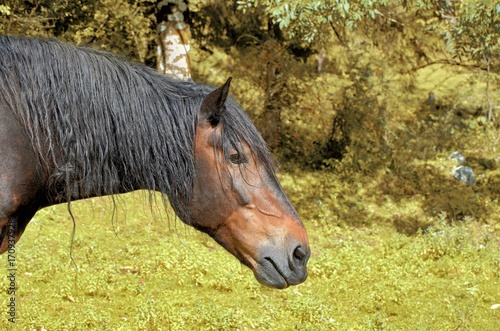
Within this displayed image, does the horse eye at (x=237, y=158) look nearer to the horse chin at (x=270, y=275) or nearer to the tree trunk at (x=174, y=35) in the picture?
the horse chin at (x=270, y=275)

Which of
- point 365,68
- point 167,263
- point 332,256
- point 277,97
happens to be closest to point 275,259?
point 167,263

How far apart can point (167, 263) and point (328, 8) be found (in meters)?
3.11

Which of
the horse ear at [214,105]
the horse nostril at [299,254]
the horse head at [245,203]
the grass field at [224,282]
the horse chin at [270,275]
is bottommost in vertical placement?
the grass field at [224,282]

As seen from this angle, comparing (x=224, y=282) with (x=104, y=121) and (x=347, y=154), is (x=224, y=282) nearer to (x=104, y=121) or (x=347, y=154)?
(x=104, y=121)

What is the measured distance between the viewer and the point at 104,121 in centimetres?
Answer: 260

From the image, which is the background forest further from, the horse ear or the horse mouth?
the horse ear

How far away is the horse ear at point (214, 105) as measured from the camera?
258 centimetres

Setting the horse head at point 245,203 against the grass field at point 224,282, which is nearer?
the horse head at point 245,203

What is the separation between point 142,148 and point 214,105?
355mm

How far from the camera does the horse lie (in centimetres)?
250

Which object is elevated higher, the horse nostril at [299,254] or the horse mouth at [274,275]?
the horse nostril at [299,254]

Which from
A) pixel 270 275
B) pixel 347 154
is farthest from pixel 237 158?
pixel 347 154

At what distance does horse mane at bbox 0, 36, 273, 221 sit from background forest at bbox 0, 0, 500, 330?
223 centimetres

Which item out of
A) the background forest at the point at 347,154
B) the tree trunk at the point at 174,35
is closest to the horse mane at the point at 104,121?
the background forest at the point at 347,154
